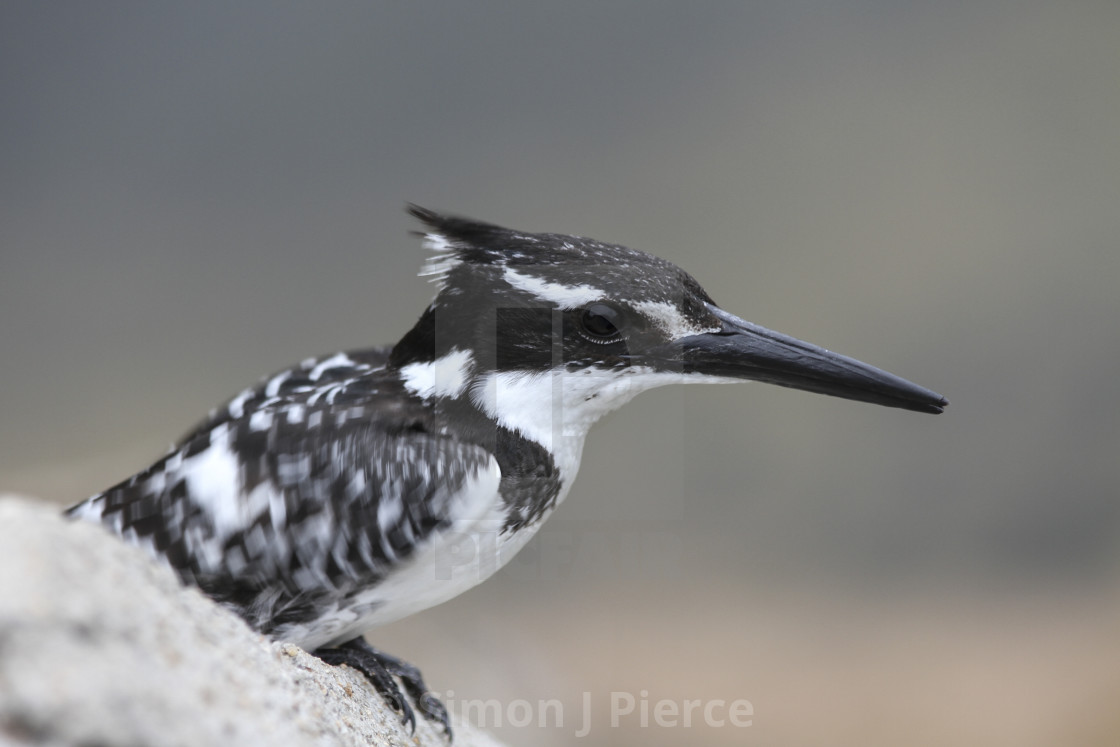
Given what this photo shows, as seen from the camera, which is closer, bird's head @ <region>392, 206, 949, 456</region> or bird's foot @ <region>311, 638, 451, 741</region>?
bird's head @ <region>392, 206, 949, 456</region>

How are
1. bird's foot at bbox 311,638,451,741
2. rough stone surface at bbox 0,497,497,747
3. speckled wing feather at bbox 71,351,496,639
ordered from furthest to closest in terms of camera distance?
bird's foot at bbox 311,638,451,741, speckled wing feather at bbox 71,351,496,639, rough stone surface at bbox 0,497,497,747

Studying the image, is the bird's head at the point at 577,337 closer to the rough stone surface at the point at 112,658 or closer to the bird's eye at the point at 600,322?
the bird's eye at the point at 600,322

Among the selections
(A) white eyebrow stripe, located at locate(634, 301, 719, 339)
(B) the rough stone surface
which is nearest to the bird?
(A) white eyebrow stripe, located at locate(634, 301, 719, 339)

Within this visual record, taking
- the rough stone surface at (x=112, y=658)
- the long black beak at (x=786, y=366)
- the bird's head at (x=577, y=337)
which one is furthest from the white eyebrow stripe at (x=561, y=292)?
the rough stone surface at (x=112, y=658)

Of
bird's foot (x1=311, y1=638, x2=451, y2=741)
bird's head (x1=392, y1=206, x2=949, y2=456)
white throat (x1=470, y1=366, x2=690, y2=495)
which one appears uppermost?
bird's head (x1=392, y1=206, x2=949, y2=456)

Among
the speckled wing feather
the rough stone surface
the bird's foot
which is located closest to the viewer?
the rough stone surface

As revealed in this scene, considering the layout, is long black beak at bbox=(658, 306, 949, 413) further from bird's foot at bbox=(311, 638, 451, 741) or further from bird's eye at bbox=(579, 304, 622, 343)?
bird's foot at bbox=(311, 638, 451, 741)
